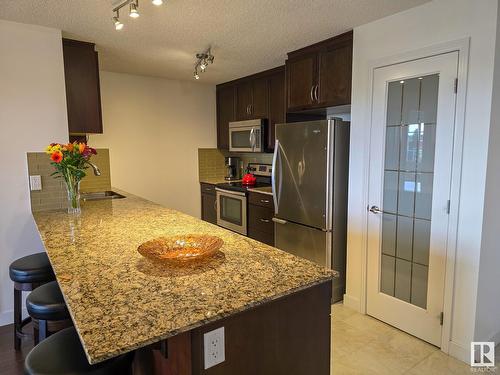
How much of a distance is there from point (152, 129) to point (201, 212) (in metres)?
1.39

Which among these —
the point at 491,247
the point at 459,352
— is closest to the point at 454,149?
the point at 491,247

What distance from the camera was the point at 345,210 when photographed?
115 inches

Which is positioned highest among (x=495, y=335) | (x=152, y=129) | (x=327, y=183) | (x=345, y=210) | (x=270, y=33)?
(x=270, y=33)

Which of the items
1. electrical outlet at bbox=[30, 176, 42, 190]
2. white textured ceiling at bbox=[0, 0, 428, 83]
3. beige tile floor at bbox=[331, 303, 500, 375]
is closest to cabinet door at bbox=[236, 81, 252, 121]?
white textured ceiling at bbox=[0, 0, 428, 83]

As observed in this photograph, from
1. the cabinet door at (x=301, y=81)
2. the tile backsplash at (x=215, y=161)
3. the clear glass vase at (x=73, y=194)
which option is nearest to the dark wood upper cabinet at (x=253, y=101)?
the tile backsplash at (x=215, y=161)

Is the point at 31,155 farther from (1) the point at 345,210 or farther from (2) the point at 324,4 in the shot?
(1) the point at 345,210

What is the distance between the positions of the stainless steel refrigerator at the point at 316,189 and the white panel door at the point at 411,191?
29 cm

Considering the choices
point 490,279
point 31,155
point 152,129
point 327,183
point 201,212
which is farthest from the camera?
point 201,212

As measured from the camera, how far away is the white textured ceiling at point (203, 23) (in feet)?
7.17

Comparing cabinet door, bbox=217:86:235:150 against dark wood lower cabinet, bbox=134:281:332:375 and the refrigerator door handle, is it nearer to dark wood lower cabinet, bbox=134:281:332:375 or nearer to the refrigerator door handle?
the refrigerator door handle

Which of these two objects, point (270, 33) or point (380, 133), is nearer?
point (380, 133)

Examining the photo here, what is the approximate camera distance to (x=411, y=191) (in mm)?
2385

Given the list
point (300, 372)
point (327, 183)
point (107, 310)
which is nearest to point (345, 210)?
point (327, 183)

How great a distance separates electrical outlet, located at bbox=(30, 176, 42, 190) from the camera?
2617 millimetres
